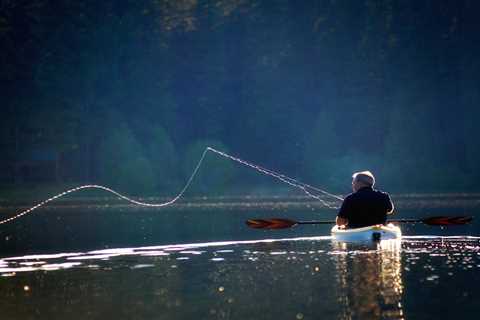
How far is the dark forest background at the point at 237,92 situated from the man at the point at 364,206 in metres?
64.2

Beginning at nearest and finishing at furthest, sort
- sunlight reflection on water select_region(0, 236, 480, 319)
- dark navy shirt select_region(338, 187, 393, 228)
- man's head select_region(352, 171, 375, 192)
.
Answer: sunlight reflection on water select_region(0, 236, 480, 319), man's head select_region(352, 171, 375, 192), dark navy shirt select_region(338, 187, 393, 228)

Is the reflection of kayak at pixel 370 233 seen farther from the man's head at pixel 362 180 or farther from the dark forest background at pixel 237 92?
the dark forest background at pixel 237 92

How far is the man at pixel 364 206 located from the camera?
33375mm

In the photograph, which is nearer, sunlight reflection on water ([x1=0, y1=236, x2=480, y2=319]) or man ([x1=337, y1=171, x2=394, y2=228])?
sunlight reflection on water ([x1=0, y1=236, x2=480, y2=319])

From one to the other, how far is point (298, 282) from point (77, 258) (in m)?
8.82

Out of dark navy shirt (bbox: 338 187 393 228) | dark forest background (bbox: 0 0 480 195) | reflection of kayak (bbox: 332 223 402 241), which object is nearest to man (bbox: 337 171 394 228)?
dark navy shirt (bbox: 338 187 393 228)

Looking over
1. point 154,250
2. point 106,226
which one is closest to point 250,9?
point 106,226

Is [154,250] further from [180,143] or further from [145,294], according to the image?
[180,143]

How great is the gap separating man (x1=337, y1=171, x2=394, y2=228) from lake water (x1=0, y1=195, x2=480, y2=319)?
710mm

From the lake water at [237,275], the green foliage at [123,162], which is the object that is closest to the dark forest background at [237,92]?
the green foliage at [123,162]

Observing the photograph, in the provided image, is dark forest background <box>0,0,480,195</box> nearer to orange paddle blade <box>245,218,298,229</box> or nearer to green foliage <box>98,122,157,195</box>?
green foliage <box>98,122,157,195</box>

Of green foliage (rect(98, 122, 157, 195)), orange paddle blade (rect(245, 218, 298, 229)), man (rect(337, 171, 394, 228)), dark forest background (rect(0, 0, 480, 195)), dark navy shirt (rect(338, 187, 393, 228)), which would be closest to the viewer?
man (rect(337, 171, 394, 228))

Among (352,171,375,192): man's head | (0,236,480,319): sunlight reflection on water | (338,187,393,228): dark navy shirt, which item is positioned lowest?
(0,236,480,319): sunlight reflection on water

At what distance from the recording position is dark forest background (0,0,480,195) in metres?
104
